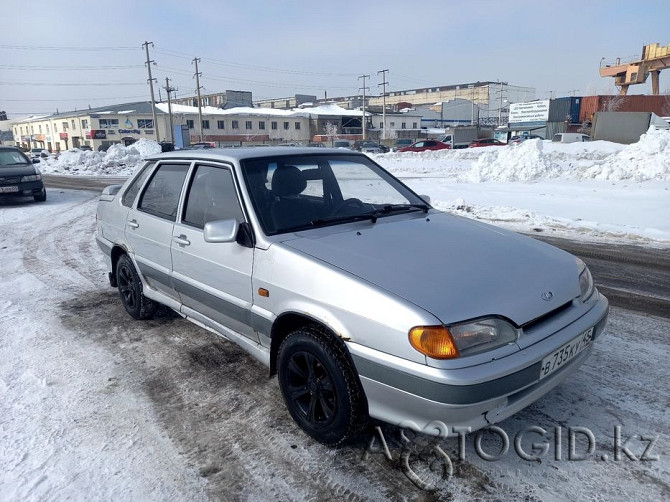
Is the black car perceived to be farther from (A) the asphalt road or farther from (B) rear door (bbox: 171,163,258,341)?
(A) the asphalt road

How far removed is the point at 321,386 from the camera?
2654 millimetres

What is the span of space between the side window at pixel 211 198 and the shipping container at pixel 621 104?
58097 mm

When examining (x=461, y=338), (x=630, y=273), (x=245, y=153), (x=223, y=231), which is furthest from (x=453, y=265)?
(x=630, y=273)

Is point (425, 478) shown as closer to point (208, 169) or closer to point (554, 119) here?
point (208, 169)

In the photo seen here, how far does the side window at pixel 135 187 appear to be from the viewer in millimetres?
4562

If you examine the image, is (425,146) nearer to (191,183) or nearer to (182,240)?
(191,183)

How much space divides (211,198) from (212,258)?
51cm

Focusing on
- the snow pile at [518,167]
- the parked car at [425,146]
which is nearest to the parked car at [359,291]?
the snow pile at [518,167]

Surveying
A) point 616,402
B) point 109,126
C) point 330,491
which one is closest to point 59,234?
point 330,491

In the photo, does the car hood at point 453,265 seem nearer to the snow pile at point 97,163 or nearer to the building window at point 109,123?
the snow pile at point 97,163

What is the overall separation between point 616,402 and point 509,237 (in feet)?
4.13

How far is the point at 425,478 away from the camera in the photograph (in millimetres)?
2438

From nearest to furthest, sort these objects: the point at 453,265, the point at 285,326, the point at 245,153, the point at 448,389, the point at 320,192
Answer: the point at 448,389 → the point at 453,265 → the point at 285,326 → the point at 245,153 → the point at 320,192

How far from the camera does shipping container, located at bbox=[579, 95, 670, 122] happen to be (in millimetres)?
51875
